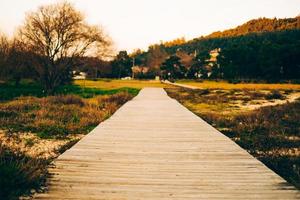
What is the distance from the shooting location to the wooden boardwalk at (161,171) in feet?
14.5

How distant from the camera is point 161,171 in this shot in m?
5.46

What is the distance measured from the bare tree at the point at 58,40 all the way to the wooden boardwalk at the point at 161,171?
76.4ft

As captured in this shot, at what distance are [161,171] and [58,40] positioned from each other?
89.8ft

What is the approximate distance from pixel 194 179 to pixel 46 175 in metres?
2.27

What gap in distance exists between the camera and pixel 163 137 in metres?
8.63

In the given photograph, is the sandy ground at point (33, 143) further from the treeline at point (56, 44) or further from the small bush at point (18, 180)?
the treeline at point (56, 44)

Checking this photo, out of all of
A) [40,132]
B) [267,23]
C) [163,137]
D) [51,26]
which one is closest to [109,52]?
[51,26]

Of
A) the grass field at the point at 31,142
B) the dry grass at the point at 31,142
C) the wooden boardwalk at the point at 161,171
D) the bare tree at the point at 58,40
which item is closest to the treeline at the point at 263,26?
the bare tree at the point at 58,40

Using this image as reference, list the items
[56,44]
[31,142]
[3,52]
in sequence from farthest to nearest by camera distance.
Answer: [3,52], [56,44], [31,142]

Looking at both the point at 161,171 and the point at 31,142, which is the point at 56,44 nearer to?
the point at 31,142

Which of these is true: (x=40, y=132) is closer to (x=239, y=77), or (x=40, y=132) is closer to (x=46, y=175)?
(x=46, y=175)

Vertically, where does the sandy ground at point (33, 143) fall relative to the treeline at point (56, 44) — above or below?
below

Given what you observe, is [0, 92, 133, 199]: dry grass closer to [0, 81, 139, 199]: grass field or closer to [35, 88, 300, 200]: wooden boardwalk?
[0, 81, 139, 199]: grass field

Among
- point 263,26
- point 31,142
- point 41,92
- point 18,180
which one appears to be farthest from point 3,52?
point 263,26
